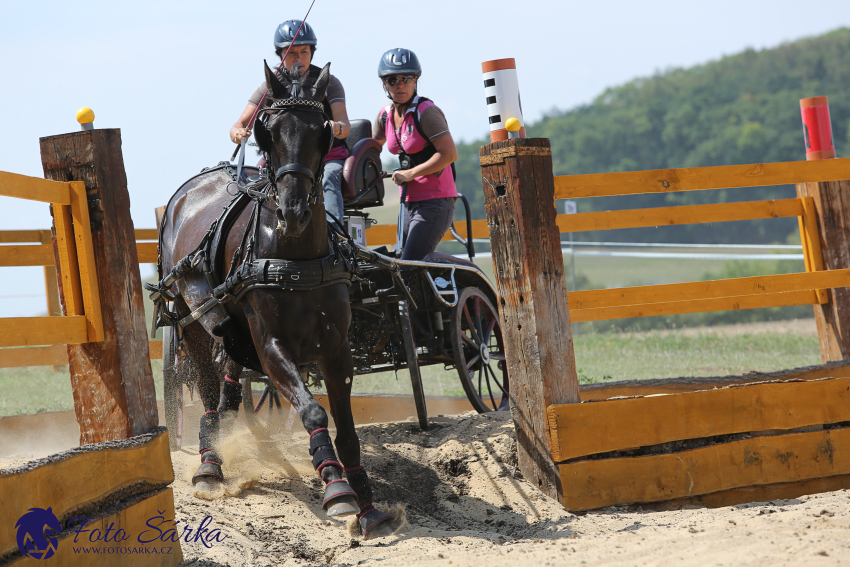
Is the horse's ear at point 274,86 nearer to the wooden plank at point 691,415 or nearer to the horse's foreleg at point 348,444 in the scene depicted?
the horse's foreleg at point 348,444

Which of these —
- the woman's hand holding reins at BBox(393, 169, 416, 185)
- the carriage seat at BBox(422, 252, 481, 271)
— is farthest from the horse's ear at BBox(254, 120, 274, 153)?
the carriage seat at BBox(422, 252, 481, 271)

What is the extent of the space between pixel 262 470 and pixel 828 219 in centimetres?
419

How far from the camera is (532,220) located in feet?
12.9

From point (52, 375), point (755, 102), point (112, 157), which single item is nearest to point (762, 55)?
point (755, 102)

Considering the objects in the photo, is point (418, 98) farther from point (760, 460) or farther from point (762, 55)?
point (762, 55)

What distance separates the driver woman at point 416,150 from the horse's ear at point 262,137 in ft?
5.03

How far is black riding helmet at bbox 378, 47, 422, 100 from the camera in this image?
5.25 meters

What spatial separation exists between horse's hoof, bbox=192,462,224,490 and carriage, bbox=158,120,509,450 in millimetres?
885

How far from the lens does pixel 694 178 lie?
16.1 ft

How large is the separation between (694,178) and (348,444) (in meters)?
2.63

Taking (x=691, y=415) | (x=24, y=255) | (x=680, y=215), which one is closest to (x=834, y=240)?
(x=680, y=215)

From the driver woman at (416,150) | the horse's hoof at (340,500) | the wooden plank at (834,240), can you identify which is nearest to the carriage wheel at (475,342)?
the driver woman at (416,150)

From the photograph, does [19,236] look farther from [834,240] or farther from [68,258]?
[834,240]

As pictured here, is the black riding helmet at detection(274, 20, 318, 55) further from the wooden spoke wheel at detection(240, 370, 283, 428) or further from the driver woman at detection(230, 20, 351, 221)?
the wooden spoke wheel at detection(240, 370, 283, 428)
